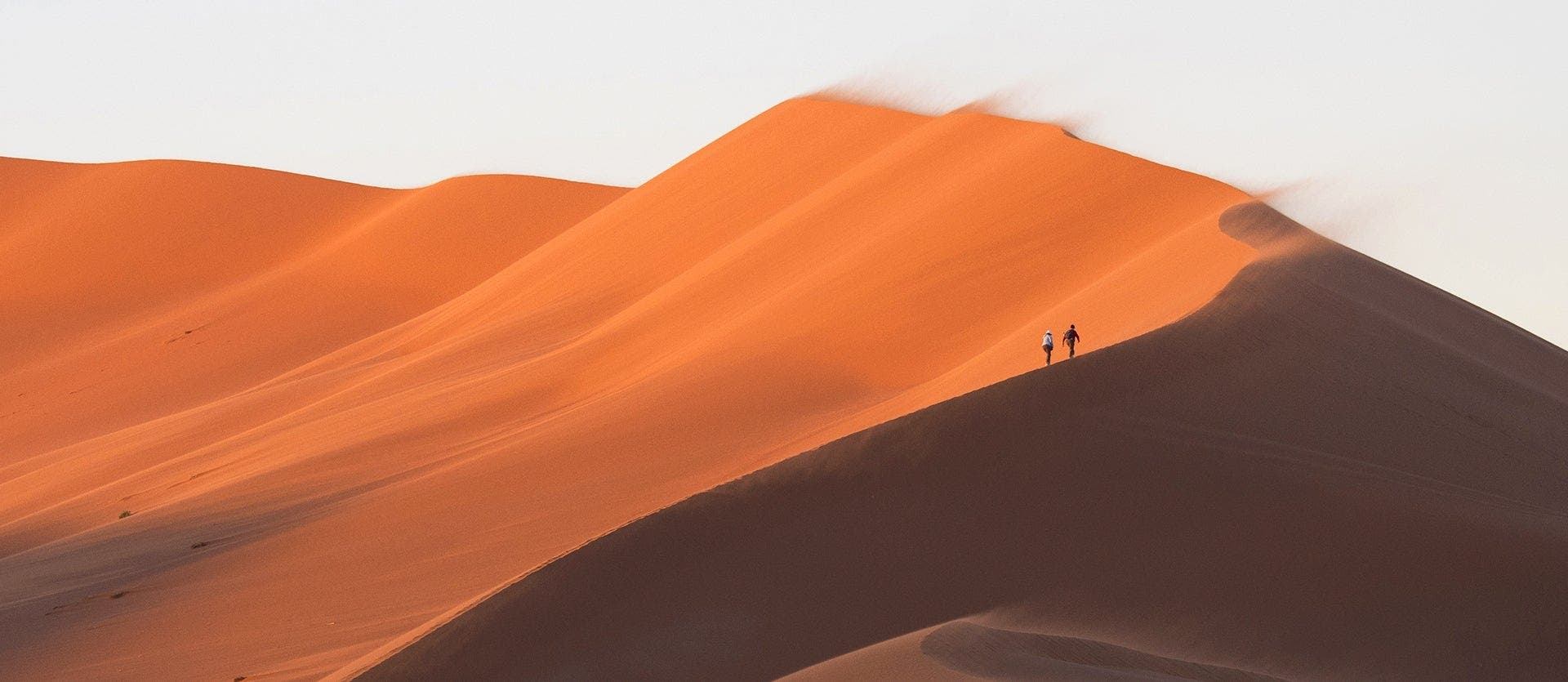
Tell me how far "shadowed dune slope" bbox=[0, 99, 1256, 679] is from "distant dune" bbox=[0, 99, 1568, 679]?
0.27 ft

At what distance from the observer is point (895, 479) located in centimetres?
1323

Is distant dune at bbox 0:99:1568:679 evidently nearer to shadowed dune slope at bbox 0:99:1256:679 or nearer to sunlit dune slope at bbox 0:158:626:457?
shadowed dune slope at bbox 0:99:1256:679

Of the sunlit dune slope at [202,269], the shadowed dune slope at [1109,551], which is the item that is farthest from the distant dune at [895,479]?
the sunlit dune slope at [202,269]

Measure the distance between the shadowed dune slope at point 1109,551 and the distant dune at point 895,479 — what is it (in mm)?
30

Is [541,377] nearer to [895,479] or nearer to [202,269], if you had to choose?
[895,479]

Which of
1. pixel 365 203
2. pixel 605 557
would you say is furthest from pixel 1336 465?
pixel 365 203

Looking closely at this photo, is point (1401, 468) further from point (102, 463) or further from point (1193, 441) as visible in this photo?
point (102, 463)

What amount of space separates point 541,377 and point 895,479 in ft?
32.4

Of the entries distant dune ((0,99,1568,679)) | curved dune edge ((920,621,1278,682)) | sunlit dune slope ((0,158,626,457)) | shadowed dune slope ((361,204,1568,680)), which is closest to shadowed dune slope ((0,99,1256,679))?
distant dune ((0,99,1568,679))

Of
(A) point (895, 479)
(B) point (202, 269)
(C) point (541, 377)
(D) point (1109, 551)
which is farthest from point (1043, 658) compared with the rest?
(B) point (202, 269)

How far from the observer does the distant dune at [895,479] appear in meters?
12.0

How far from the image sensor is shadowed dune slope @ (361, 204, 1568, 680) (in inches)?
453

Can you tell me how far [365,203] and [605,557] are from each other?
133ft

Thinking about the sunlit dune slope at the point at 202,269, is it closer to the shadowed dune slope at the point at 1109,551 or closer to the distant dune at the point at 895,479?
the distant dune at the point at 895,479
